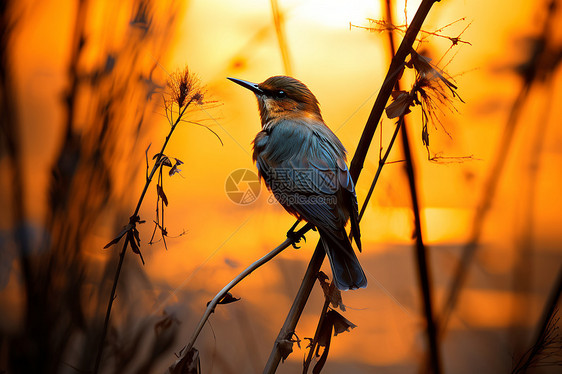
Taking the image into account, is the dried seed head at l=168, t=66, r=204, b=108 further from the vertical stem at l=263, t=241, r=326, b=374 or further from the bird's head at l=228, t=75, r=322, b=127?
the vertical stem at l=263, t=241, r=326, b=374

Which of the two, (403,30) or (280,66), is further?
(280,66)

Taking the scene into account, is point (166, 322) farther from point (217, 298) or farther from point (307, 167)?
point (307, 167)

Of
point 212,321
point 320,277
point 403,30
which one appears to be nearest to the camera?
point 320,277

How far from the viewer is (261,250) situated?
3.27 ft

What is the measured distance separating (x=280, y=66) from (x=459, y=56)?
44cm

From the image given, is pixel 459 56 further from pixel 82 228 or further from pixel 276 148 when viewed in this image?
pixel 82 228

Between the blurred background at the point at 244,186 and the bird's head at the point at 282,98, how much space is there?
0.09 feet

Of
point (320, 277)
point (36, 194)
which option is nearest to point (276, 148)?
point (320, 277)

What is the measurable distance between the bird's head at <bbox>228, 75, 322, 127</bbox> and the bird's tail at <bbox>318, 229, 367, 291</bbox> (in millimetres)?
359

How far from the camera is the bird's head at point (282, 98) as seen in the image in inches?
38.9

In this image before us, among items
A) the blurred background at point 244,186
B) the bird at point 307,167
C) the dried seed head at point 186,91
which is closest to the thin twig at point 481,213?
the blurred background at point 244,186

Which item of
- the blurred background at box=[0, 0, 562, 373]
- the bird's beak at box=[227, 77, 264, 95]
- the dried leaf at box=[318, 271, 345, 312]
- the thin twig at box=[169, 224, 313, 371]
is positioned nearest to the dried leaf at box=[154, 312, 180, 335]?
the blurred background at box=[0, 0, 562, 373]

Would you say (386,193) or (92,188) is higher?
(386,193)

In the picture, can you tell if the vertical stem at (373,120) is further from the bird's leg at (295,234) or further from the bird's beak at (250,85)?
the bird's beak at (250,85)
